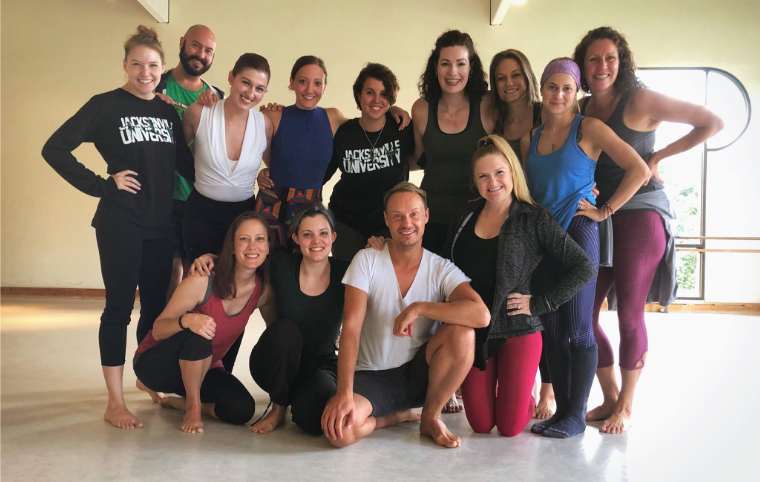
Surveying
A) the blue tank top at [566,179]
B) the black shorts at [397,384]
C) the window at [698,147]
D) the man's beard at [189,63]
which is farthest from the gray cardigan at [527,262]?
the window at [698,147]

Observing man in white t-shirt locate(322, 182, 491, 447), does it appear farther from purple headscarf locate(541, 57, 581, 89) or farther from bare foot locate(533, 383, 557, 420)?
purple headscarf locate(541, 57, 581, 89)

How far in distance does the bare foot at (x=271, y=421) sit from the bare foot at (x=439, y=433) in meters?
0.61

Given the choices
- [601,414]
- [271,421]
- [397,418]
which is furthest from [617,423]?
[271,421]

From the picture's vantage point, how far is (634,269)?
273cm

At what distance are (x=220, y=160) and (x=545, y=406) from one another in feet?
6.31

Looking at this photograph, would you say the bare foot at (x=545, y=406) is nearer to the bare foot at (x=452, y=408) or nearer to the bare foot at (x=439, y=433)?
the bare foot at (x=452, y=408)

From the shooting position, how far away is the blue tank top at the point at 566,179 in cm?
263

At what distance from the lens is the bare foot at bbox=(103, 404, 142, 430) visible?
103 inches

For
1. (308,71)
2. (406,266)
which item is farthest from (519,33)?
(406,266)

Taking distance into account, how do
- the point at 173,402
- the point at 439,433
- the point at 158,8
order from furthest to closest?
the point at 158,8, the point at 173,402, the point at 439,433

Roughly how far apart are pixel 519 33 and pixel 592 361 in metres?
5.66

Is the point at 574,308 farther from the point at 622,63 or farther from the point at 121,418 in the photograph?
the point at 121,418

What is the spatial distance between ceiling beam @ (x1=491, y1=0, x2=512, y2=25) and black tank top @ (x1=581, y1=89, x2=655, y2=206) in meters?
4.38

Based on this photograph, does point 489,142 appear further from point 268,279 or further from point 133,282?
point 133,282
